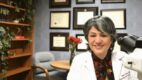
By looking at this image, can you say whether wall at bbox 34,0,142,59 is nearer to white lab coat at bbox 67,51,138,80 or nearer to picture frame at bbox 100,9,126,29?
picture frame at bbox 100,9,126,29

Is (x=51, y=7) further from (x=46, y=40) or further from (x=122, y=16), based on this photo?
(x=122, y=16)

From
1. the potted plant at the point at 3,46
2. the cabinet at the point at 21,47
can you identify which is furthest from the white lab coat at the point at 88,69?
the cabinet at the point at 21,47

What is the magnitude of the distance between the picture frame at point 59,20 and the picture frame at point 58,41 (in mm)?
160

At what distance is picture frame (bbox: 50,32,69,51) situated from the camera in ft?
15.7

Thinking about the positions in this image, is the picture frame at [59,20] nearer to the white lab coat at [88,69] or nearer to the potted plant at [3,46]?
the potted plant at [3,46]

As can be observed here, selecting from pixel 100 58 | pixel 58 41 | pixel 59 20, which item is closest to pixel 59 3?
pixel 59 20

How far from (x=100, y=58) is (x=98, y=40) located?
0.17 m

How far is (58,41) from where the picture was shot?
4824 mm

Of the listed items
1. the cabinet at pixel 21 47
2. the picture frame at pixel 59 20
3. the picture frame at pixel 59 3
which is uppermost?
the picture frame at pixel 59 3

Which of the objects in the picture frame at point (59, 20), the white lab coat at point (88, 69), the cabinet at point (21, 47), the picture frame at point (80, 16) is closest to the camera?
the white lab coat at point (88, 69)

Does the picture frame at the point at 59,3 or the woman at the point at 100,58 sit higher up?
the picture frame at the point at 59,3

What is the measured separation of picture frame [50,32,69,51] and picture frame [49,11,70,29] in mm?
160

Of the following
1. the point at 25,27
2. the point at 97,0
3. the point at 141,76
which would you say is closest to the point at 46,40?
the point at 25,27

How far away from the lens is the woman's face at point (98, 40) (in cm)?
118
